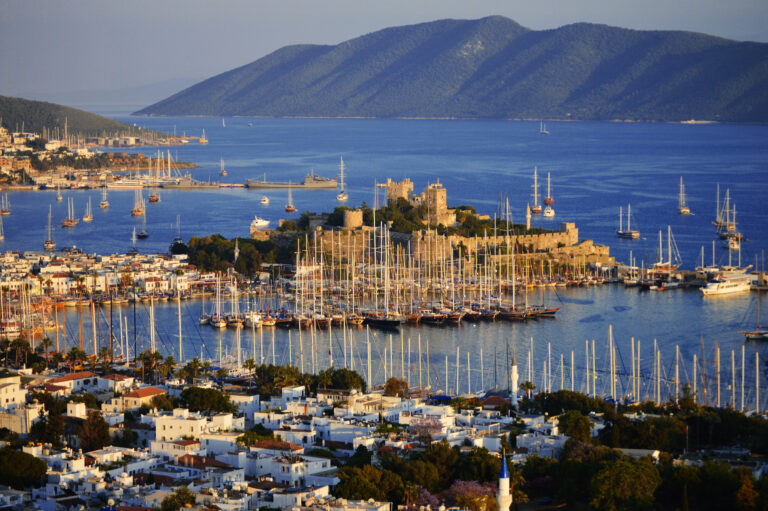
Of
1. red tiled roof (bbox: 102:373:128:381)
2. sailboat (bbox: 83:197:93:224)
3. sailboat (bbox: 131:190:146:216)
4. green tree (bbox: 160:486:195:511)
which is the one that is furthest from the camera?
sailboat (bbox: 131:190:146:216)

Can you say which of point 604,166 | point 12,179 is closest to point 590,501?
point 12,179

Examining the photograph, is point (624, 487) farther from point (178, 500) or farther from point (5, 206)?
point (5, 206)

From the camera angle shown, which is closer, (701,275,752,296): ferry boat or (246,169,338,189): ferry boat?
(701,275,752,296): ferry boat

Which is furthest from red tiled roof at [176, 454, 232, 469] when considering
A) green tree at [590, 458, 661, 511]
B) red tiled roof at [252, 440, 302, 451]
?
green tree at [590, 458, 661, 511]

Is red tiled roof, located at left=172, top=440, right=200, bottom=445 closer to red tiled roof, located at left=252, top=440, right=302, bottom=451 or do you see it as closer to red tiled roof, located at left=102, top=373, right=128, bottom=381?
red tiled roof, located at left=252, top=440, right=302, bottom=451

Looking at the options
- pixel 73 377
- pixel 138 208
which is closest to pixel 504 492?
pixel 73 377

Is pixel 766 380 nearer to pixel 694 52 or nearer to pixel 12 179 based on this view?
pixel 12 179

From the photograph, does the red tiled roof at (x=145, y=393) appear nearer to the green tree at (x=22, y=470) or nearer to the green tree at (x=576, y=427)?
the green tree at (x=22, y=470)
